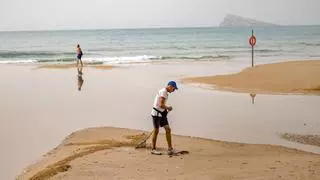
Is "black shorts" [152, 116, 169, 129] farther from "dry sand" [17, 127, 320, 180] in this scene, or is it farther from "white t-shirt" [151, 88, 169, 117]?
"dry sand" [17, 127, 320, 180]

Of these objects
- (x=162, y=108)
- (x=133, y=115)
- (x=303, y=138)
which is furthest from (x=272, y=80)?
(x=162, y=108)

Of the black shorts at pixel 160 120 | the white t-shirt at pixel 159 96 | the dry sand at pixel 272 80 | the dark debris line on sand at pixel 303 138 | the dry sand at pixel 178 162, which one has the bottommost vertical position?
→ the dark debris line on sand at pixel 303 138

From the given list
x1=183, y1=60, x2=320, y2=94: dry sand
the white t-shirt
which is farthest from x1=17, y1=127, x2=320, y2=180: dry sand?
x1=183, y1=60, x2=320, y2=94: dry sand

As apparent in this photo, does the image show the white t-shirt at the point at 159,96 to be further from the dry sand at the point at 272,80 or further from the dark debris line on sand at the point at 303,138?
the dry sand at the point at 272,80

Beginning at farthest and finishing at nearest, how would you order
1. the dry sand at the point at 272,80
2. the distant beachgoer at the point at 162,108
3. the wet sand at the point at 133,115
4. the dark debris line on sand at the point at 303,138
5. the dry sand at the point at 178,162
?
the dry sand at the point at 272,80, the wet sand at the point at 133,115, the dark debris line on sand at the point at 303,138, the distant beachgoer at the point at 162,108, the dry sand at the point at 178,162

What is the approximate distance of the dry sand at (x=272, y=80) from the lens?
19.2m

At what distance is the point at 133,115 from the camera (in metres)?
13.8

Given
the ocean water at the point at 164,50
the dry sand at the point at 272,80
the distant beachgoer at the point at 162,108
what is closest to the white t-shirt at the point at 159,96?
the distant beachgoer at the point at 162,108

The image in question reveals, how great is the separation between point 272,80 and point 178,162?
47.0 ft

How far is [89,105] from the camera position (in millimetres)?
15609

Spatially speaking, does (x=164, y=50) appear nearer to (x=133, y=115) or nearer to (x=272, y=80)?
(x=272, y=80)

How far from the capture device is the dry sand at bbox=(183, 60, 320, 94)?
62.9 ft

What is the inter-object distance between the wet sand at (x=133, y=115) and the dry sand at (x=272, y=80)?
156 centimetres

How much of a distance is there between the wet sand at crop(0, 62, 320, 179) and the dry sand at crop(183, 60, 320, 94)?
1.56 metres
